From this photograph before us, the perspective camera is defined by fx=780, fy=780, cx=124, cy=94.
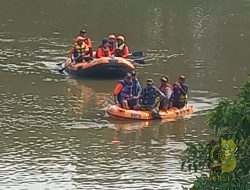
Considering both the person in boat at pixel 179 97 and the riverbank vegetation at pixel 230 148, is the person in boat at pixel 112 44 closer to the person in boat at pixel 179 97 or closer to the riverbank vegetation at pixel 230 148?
the person in boat at pixel 179 97

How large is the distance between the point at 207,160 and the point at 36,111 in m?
11.2

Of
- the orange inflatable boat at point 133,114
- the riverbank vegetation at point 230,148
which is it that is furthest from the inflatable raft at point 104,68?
the riverbank vegetation at point 230,148

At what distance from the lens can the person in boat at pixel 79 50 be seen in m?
21.0

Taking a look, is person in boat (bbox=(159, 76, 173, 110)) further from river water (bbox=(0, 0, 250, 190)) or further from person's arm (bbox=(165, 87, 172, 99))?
river water (bbox=(0, 0, 250, 190))

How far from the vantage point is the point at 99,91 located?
19.2 m

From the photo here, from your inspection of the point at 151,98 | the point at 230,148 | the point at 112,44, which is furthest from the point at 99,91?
the point at 230,148

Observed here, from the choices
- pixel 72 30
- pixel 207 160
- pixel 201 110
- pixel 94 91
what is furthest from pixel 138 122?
pixel 72 30

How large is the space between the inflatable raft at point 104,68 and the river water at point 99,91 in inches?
9.5

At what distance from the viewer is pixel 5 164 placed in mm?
12352

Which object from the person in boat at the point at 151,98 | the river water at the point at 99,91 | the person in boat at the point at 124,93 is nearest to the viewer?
the river water at the point at 99,91

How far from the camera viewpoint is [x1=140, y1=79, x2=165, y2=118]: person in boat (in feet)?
52.5

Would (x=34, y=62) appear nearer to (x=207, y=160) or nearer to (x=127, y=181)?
(x=127, y=181)

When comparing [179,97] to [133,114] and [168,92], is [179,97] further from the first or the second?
[133,114]

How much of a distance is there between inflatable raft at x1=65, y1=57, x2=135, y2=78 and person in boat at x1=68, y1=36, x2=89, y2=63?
37cm
